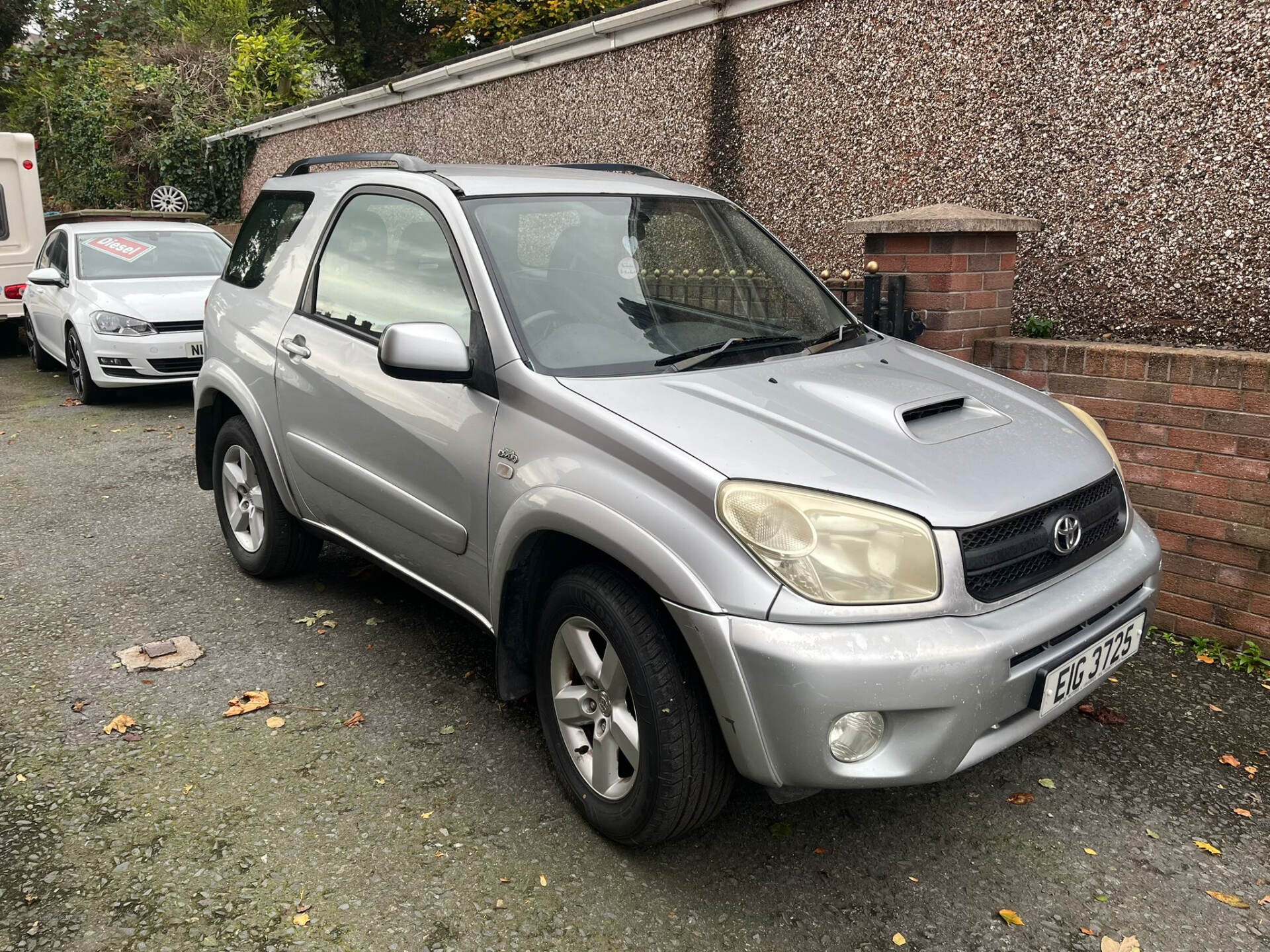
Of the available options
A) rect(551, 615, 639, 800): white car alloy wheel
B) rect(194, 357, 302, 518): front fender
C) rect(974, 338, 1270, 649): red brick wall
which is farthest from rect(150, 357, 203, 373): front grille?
rect(974, 338, 1270, 649): red brick wall

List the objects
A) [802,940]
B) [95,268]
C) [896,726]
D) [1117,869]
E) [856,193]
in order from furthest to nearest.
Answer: [95,268]
[856,193]
[1117,869]
[802,940]
[896,726]

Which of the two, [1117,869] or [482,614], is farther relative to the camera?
[482,614]

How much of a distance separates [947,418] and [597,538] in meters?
1.10

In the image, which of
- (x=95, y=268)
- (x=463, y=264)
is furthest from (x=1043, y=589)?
(x=95, y=268)

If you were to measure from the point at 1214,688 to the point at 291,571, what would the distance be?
3.91m

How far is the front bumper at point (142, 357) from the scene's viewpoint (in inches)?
349

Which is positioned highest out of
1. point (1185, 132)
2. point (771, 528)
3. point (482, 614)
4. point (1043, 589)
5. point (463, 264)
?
point (1185, 132)

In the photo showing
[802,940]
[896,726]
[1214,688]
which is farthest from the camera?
[1214,688]

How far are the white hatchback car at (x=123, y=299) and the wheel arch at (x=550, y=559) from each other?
7029mm

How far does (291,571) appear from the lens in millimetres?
4727

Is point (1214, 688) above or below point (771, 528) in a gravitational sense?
below

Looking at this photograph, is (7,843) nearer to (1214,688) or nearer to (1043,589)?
(1043,589)

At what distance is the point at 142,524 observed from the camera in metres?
5.73

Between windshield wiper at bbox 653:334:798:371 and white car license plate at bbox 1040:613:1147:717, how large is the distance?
52.0 inches
